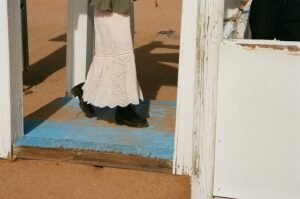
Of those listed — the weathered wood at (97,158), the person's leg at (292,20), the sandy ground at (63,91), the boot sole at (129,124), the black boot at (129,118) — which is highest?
the person's leg at (292,20)

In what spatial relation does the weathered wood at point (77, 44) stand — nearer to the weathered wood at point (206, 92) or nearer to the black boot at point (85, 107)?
the black boot at point (85, 107)

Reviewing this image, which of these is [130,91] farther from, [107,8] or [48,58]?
[48,58]

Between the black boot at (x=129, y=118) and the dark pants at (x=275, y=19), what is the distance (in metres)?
1.40

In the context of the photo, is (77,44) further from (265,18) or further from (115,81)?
(265,18)

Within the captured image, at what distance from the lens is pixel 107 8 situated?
14.3 feet

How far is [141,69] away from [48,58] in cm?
157

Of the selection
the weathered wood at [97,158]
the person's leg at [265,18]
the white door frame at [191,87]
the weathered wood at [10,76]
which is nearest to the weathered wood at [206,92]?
the white door frame at [191,87]

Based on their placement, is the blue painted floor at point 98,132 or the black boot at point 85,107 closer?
the blue painted floor at point 98,132

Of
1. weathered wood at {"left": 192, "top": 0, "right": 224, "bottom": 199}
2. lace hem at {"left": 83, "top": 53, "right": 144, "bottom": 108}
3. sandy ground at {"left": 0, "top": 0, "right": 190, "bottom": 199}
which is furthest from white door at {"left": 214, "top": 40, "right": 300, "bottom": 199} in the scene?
lace hem at {"left": 83, "top": 53, "right": 144, "bottom": 108}

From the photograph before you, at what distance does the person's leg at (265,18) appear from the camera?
3561mm

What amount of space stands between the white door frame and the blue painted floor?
0.16 meters

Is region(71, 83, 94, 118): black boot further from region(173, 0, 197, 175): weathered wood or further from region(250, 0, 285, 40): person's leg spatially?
region(250, 0, 285, 40): person's leg

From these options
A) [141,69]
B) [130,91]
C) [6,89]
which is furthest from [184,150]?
[141,69]

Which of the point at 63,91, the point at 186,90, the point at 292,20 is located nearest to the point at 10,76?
the point at 186,90
